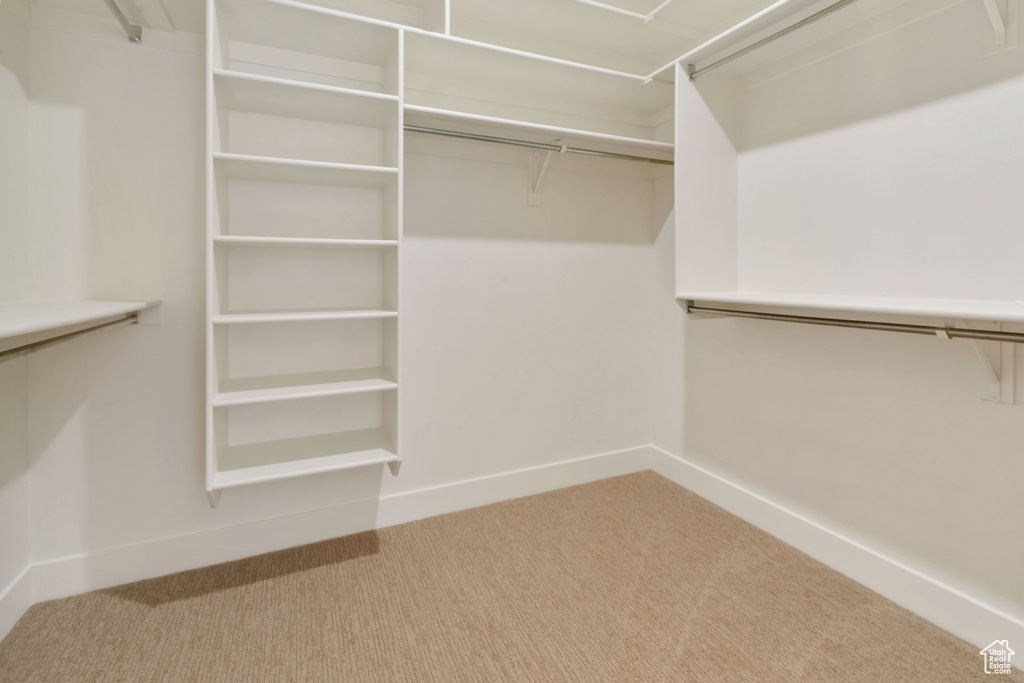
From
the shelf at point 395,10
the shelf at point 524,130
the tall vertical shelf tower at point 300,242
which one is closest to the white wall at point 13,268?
the tall vertical shelf tower at point 300,242

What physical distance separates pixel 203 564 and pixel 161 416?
0.61 metres

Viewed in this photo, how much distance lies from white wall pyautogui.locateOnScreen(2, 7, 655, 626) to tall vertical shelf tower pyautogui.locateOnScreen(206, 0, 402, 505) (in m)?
0.15

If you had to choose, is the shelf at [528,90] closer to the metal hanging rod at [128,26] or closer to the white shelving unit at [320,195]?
the white shelving unit at [320,195]

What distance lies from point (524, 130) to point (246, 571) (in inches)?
83.4

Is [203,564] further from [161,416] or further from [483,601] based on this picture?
[483,601]

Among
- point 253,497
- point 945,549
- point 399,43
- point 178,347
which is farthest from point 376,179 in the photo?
point 945,549

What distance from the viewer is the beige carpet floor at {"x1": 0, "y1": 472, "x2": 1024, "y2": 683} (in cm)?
145

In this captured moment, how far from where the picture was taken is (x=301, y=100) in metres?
1.79

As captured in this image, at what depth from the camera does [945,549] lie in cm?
164

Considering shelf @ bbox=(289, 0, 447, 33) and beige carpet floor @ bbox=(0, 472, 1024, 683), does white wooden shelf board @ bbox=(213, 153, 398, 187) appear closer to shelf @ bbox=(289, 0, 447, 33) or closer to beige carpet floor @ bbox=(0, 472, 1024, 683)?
shelf @ bbox=(289, 0, 447, 33)

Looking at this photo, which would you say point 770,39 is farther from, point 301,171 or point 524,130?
point 301,171

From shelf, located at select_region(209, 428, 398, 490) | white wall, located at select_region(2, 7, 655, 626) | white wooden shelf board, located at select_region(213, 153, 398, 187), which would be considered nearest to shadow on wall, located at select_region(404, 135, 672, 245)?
white wall, located at select_region(2, 7, 655, 626)
